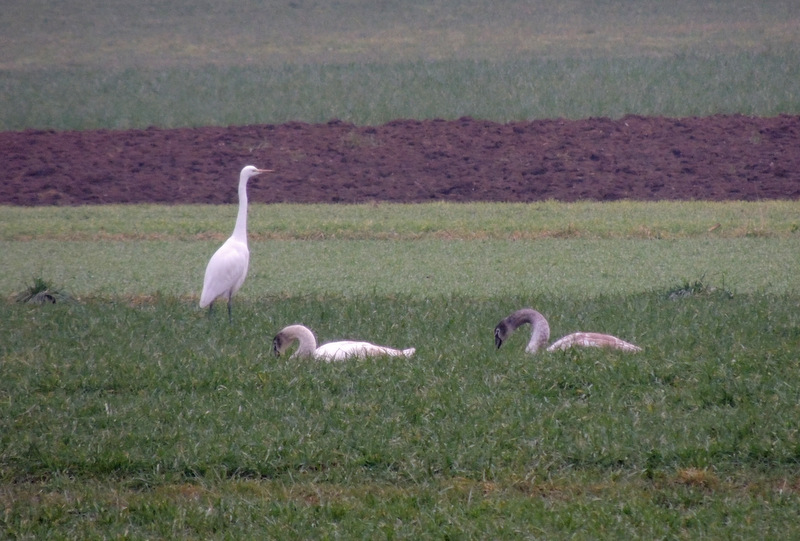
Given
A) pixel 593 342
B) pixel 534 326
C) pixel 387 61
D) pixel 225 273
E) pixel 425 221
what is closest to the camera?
pixel 593 342

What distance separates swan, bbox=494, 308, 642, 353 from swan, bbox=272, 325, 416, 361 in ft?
2.68

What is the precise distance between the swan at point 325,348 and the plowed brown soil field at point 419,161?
39.8 feet

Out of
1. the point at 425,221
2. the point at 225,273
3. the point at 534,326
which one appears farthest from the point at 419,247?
the point at 534,326

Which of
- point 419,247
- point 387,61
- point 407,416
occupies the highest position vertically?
point 387,61

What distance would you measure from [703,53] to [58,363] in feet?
99.6

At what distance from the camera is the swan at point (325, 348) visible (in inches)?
290

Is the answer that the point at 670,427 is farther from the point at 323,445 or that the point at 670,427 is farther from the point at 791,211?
the point at 791,211

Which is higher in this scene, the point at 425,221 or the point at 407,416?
the point at 407,416

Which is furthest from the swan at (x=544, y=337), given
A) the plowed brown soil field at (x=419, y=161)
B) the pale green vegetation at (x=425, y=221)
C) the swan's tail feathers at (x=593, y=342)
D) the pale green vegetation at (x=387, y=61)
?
the pale green vegetation at (x=387, y=61)

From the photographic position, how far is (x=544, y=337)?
7.57 meters

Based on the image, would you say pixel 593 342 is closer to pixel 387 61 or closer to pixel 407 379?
pixel 407 379

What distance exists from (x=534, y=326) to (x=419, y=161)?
14.4 m

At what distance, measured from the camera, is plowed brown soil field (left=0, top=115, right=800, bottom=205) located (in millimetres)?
19859

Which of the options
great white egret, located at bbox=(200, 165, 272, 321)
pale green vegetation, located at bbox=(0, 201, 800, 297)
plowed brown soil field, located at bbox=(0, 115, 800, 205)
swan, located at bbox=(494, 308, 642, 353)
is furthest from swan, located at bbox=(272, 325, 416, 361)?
plowed brown soil field, located at bbox=(0, 115, 800, 205)
